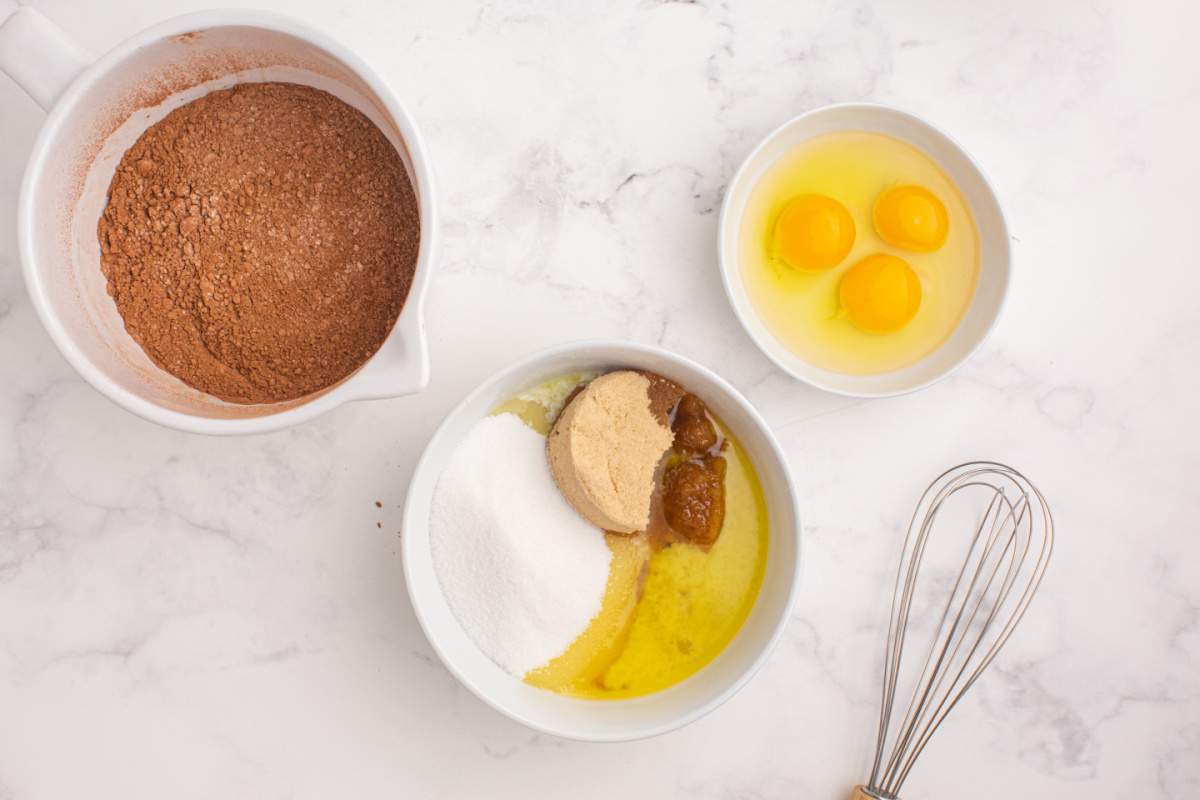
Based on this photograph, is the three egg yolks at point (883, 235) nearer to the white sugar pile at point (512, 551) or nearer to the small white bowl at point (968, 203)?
the small white bowl at point (968, 203)

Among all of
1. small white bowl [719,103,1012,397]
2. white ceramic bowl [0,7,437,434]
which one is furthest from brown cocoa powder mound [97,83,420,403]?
small white bowl [719,103,1012,397]

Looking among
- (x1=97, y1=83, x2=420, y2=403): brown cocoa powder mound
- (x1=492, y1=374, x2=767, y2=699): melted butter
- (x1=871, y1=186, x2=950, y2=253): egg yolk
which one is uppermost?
(x1=871, y1=186, x2=950, y2=253): egg yolk

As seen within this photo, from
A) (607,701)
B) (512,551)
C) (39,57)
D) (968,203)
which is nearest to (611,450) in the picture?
(512,551)

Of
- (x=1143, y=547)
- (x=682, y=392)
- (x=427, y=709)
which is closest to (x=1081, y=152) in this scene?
(x=1143, y=547)

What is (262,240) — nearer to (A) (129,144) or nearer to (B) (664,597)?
(A) (129,144)

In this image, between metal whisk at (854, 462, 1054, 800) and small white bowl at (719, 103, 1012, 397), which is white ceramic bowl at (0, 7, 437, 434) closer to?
small white bowl at (719, 103, 1012, 397)

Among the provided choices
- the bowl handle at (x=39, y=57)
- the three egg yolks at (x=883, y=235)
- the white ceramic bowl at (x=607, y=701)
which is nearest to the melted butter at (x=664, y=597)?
the white ceramic bowl at (x=607, y=701)
